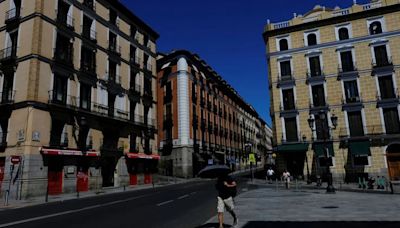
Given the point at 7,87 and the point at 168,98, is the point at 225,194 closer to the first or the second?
the point at 7,87

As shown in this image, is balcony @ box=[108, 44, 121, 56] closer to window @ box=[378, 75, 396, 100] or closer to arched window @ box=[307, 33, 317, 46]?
arched window @ box=[307, 33, 317, 46]

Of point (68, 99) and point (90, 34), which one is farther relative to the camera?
point (90, 34)

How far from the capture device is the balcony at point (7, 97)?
80.6 ft

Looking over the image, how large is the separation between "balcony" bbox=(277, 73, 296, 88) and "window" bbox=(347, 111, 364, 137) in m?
6.66

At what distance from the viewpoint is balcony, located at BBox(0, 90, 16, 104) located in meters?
24.6

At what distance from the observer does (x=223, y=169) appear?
9109mm

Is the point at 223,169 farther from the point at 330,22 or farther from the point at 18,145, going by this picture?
the point at 330,22

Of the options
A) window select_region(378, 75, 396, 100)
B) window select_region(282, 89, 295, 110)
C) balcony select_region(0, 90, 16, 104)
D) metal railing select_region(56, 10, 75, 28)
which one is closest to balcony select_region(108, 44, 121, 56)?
metal railing select_region(56, 10, 75, 28)

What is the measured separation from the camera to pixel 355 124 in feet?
107

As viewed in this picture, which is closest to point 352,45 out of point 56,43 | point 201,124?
point 201,124

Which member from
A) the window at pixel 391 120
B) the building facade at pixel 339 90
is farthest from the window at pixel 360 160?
the window at pixel 391 120

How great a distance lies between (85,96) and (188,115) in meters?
18.5

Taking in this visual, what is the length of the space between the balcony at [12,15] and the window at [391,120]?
113 feet

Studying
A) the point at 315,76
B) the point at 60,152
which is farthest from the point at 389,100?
the point at 60,152
